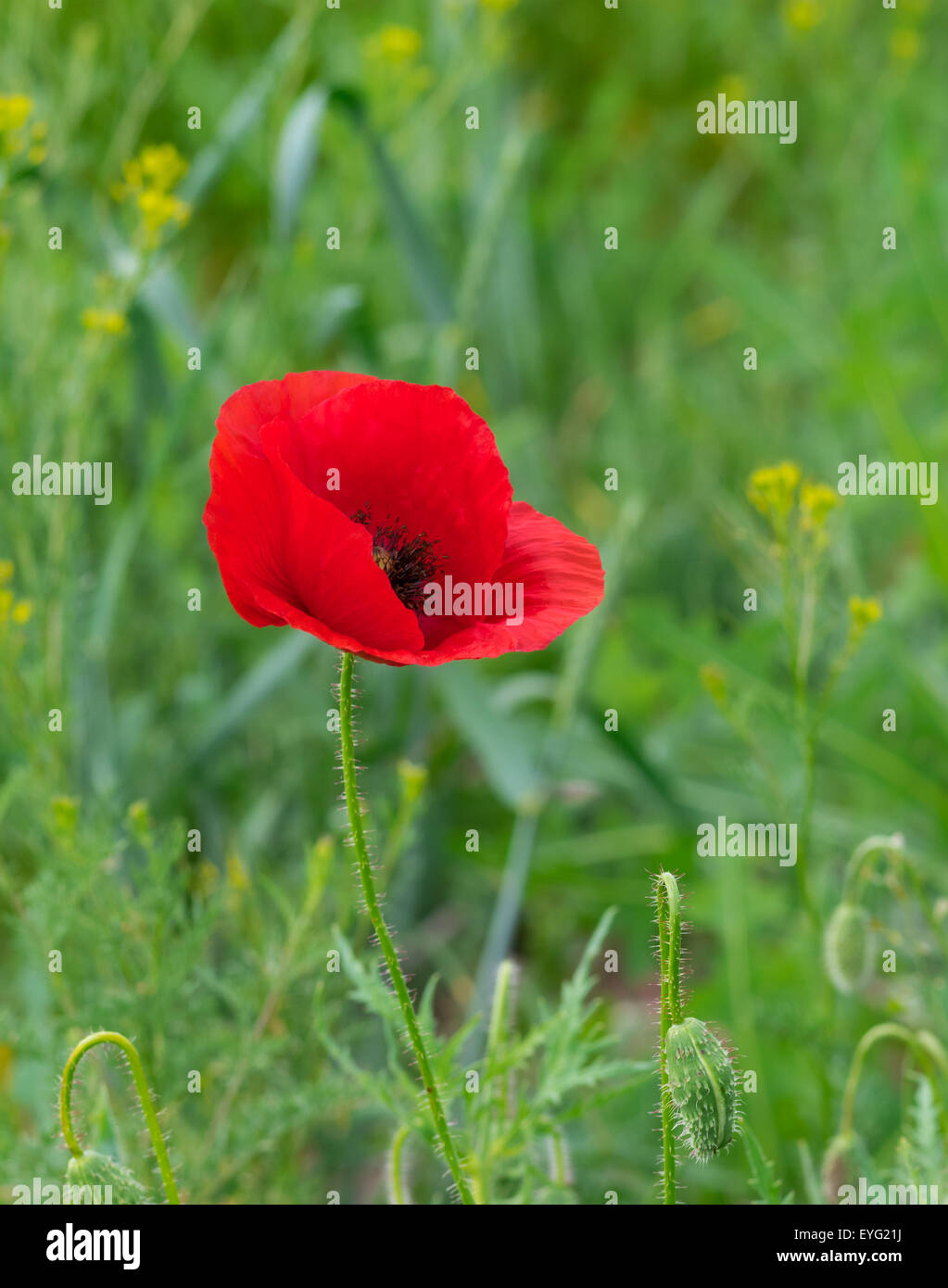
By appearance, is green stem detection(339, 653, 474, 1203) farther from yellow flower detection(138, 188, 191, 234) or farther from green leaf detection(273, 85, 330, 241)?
green leaf detection(273, 85, 330, 241)

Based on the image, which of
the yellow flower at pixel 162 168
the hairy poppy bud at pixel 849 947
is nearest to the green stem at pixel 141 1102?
the hairy poppy bud at pixel 849 947

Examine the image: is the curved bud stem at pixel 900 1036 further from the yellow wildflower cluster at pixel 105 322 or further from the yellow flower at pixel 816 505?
the yellow wildflower cluster at pixel 105 322

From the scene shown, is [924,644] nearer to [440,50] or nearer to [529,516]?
[440,50]

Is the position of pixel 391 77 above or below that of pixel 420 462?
above

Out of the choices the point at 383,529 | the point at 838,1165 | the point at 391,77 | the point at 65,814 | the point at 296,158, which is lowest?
the point at 838,1165

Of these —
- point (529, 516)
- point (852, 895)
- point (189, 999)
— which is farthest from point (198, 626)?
point (529, 516)

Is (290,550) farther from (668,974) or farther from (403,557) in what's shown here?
(668,974)

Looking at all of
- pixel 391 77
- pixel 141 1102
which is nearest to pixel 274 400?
pixel 141 1102
